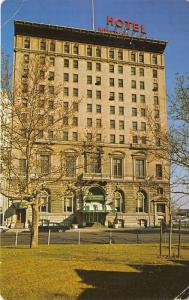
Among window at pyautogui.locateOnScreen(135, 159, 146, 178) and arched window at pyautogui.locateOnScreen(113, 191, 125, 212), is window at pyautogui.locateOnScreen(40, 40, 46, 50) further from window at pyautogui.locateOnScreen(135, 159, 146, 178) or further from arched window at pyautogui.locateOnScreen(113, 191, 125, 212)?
arched window at pyautogui.locateOnScreen(113, 191, 125, 212)

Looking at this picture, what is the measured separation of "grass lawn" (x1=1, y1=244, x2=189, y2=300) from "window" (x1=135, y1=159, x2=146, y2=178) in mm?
48186

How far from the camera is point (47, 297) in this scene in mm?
7418

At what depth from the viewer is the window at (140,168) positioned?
60406 millimetres

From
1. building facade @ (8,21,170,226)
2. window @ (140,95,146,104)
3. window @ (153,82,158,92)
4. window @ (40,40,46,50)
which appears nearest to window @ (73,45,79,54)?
building facade @ (8,21,170,226)

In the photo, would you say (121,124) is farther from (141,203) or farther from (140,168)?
(141,203)

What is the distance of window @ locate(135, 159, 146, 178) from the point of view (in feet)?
198

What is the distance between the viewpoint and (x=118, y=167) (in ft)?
196

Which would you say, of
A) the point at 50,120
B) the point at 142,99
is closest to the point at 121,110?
the point at 142,99

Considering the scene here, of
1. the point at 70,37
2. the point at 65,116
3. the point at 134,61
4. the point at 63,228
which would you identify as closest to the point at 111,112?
the point at 134,61

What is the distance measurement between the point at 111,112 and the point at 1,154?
46507mm

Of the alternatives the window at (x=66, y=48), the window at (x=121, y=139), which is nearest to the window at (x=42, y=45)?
the window at (x=66, y=48)

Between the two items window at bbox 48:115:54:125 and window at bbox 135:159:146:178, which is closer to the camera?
window at bbox 48:115:54:125

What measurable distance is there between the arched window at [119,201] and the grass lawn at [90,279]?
4567cm

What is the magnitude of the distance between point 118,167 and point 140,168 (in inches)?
161
